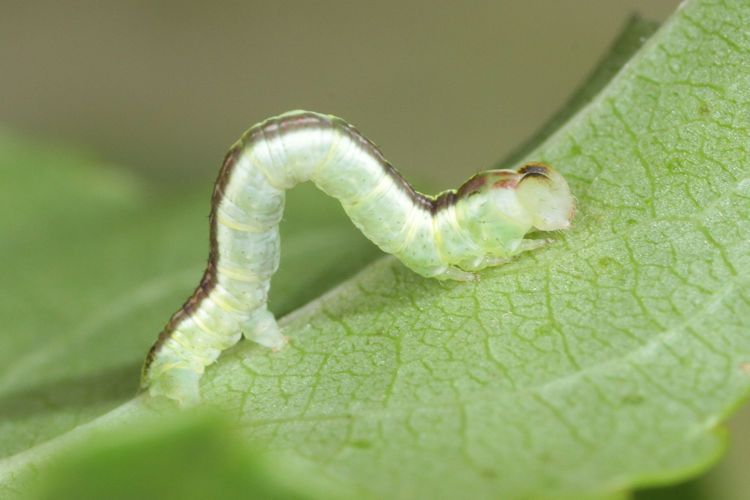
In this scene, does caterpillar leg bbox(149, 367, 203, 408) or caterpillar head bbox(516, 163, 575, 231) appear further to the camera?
caterpillar leg bbox(149, 367, 203, 408)

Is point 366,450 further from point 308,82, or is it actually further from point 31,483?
point 308,82

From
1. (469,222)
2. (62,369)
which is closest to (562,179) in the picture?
(469,222)

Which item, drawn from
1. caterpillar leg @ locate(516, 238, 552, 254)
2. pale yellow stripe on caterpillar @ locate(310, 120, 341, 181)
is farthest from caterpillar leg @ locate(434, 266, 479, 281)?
pale yellow stripe on caterpillar @ locate(310, 120, 341, 181)

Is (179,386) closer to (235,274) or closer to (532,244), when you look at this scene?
(235,274)

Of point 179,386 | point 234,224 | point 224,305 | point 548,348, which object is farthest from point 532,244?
point 179,386

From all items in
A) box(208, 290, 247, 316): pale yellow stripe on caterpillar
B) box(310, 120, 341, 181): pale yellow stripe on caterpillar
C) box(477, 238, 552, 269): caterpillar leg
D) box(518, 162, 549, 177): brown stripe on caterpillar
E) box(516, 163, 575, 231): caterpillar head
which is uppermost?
box(310, 120, 341, 181): pale yellow stripe on caterpillar

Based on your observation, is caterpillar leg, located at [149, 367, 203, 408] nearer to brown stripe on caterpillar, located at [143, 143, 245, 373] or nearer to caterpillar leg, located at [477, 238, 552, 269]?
brown stripe on caterpillar, located at [143, 143, 245, 373]

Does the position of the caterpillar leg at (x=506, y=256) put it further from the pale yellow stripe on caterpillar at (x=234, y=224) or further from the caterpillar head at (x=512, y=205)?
the pale yellow stripe on caterpillar at (x=234, y=224)

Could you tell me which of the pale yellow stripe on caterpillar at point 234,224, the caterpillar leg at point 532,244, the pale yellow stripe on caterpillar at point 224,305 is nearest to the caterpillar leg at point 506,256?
the caterpillar leg at point 532,244
